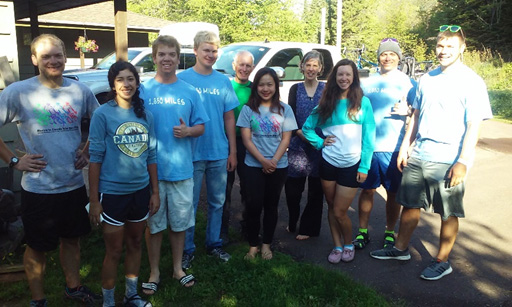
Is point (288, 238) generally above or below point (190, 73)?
below

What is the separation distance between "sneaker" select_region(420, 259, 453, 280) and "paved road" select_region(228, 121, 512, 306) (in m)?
0.05

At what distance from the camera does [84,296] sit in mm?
3254

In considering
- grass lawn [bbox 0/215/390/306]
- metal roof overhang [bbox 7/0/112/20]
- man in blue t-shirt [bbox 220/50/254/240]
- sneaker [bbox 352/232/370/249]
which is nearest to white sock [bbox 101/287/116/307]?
grass lawn [bbox 0/215/390/306]

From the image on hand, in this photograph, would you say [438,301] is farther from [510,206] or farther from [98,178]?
[510,206]

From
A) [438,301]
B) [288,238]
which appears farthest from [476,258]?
[288,238]

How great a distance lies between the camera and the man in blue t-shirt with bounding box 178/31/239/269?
12.0 feet

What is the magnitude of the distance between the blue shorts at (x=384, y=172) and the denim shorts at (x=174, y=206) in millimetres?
1810

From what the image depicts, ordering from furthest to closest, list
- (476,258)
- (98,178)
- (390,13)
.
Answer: (390,13)
(476,258)
(98,178)

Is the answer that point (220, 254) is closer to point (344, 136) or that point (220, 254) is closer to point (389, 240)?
point (344, 136)

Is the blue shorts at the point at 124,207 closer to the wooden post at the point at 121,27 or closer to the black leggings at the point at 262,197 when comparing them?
the black leggings at the point at 262,197

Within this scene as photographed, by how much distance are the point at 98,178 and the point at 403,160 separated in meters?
2.65

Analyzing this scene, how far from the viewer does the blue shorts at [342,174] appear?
383 cm

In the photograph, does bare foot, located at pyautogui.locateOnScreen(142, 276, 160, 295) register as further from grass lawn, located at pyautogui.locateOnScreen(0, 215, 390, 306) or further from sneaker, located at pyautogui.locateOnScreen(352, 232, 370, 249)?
sneaker, located at pyautogui.locateOnScreen(352, 232, 370, 249)

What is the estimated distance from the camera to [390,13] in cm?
5331
